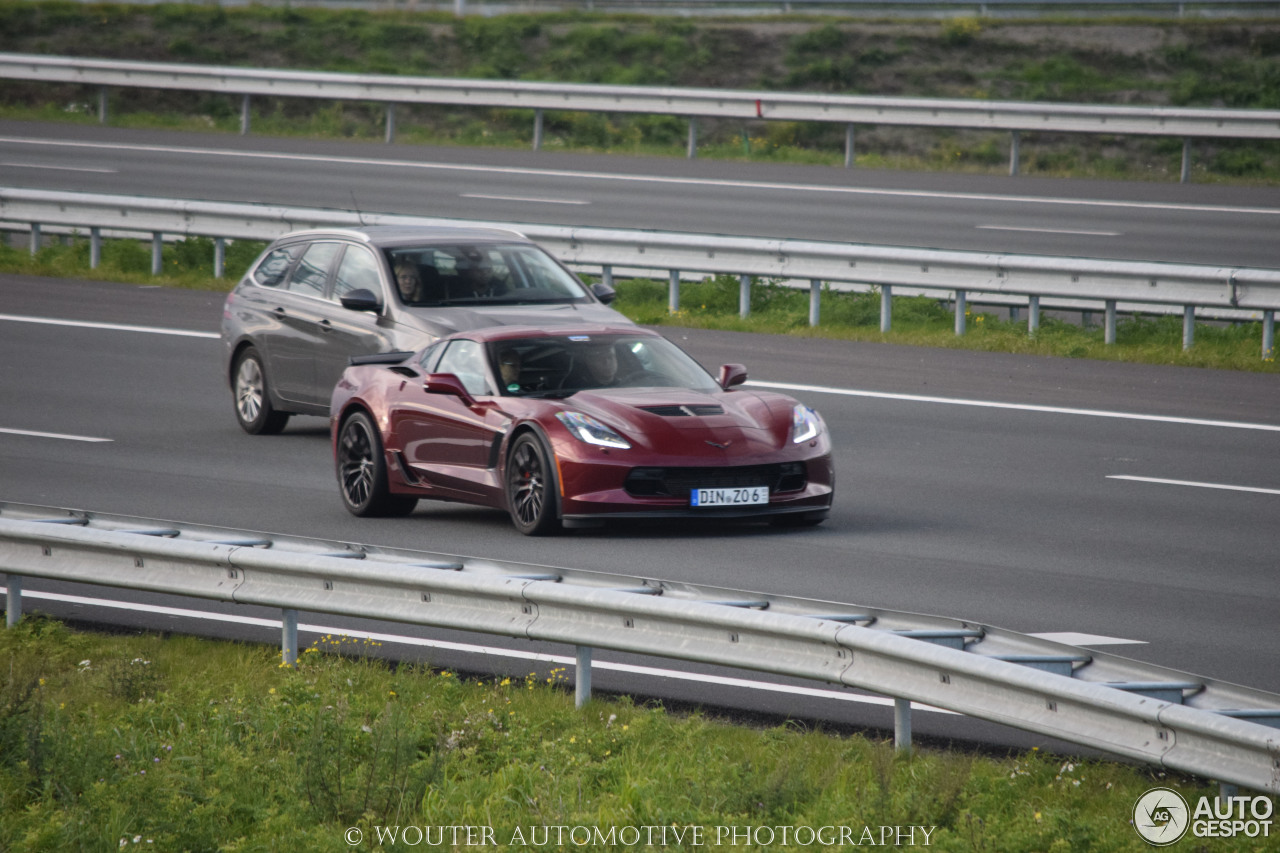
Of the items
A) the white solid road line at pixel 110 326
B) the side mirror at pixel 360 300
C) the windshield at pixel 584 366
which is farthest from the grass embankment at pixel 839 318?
the windshield at pixel 584 366

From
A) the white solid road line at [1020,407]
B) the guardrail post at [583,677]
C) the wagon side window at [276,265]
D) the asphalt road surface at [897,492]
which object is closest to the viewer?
the guardrail post at [583,677]

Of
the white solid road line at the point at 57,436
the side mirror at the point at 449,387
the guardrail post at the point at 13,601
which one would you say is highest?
the side mirror at the point at 449,387

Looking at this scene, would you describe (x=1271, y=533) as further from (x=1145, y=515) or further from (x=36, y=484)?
(x=36, y=484)

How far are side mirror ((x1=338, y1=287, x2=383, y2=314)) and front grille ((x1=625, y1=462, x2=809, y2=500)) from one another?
4234 mm

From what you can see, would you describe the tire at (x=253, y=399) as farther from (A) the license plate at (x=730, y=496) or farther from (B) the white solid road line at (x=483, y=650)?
(A) the license plate at (x=730, y=496)

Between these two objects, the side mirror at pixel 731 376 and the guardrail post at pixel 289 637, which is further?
the side mirror at pixel 731 376

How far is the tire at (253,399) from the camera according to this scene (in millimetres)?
16578

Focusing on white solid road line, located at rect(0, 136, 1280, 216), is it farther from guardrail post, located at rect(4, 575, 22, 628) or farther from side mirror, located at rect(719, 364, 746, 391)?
guardrail post, located at rect(4, 575, 22, 628)

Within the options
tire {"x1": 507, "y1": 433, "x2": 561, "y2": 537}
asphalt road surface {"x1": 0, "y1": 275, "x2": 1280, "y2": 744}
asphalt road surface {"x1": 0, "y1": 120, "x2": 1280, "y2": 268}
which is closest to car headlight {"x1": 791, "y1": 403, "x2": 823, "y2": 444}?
asphalt road surface {"x1": 0, "y1": 275, "x2": 1280, "y2": 744}

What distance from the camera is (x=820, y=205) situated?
29.1 metres

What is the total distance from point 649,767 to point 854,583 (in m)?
3.55

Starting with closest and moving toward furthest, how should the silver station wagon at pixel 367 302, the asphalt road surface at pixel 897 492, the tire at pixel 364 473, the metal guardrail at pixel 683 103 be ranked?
the asphalt road surface at pixel 897 492, the tire at pixel 364 473, the silver station wagon at pixel 367 302, the metal guardrail at pixel 683 103

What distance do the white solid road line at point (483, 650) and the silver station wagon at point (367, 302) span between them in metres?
4.61
